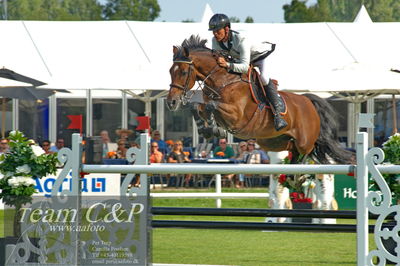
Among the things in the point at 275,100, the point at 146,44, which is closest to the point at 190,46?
the point at 275,100

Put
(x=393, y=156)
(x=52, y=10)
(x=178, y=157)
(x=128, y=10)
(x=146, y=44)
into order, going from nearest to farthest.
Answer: (x=393, y=156) → (x=178, y=157) → (x=146, y=44) → (x=128, y=10) → (x=52, y=10)

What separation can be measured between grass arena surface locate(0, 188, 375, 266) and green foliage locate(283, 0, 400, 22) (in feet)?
152

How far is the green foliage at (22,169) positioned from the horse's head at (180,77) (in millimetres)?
898

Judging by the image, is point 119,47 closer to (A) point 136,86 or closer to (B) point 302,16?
(A) point 136,86

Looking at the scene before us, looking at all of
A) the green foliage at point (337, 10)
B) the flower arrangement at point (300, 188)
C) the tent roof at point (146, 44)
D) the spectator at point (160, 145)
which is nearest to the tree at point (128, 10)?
the green foliage at point (337, 10)

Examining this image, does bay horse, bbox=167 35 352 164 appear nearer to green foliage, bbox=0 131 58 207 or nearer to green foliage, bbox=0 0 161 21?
green foliage, bbox=0 131 58 207

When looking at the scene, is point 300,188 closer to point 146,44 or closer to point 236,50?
point 236,50

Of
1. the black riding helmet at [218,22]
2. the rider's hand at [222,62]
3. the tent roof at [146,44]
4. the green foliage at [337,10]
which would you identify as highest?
the green foliage at [337,10]

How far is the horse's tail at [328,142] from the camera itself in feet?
24.2

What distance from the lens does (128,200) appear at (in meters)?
5.57

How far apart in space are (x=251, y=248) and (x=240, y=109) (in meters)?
2.13

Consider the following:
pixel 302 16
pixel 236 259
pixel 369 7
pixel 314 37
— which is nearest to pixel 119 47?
pixel 314 37

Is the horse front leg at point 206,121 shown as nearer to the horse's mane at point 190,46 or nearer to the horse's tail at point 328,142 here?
the horse's mane at point 190,46

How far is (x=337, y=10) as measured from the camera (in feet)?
241
